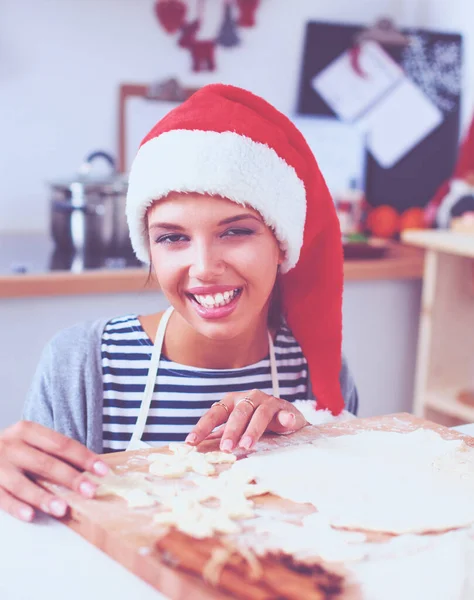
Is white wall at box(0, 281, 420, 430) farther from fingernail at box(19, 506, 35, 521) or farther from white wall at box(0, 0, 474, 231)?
fingernail at box(19, 506, 35, 521)

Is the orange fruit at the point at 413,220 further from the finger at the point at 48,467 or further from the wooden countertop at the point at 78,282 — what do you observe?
the finger at the point at 48,467

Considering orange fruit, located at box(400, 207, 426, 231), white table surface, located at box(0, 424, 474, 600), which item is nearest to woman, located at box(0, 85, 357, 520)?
white table surface, located at box(0, 424, 474, 600)

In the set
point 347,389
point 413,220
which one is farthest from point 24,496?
point 413,220

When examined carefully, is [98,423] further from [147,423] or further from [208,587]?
[208,587]

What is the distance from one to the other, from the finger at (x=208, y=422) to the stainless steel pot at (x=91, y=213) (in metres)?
1.13

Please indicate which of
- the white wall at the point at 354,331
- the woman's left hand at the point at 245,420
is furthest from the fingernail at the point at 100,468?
the white wall at the point at 354,331

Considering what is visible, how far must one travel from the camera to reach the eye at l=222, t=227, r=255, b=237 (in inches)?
40.0

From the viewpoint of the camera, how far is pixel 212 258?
98cm

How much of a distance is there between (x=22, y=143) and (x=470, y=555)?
6.45 ft

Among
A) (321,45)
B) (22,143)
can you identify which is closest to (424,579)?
(22,143)

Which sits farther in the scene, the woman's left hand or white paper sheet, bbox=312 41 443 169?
white paper sheet, bbox=312 41 443 169

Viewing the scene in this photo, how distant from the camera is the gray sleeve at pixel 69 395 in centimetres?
112

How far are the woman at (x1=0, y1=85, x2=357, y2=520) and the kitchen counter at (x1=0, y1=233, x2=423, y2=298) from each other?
0.51 metres

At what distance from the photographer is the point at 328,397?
1.17m
